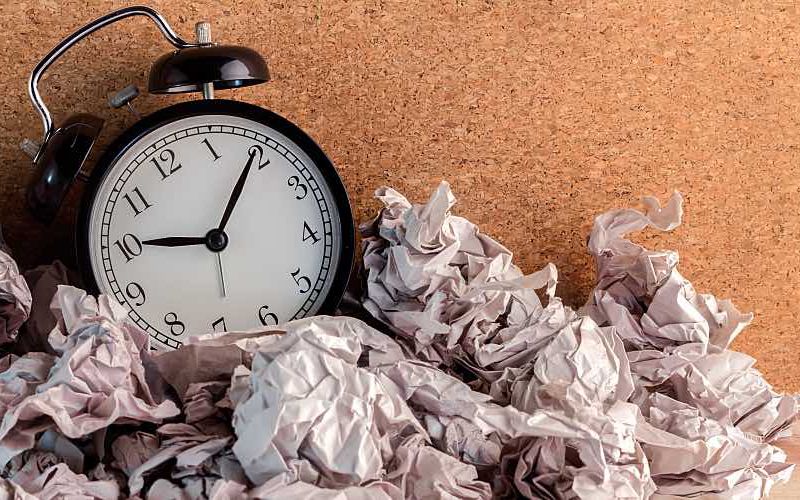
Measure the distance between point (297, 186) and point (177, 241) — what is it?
14cm

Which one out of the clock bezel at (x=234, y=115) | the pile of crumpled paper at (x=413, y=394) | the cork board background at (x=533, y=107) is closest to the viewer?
the pile of crumpled paper at (x=413, y=394)

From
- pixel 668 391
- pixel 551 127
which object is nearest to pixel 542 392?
pixel 668 391

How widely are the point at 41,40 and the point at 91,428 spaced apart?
51 cm

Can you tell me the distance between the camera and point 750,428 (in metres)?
0.93

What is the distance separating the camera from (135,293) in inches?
35.0

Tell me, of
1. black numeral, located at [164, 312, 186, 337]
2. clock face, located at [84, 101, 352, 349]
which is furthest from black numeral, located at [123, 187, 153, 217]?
black numeral, located at [164, 312, 186, 337]

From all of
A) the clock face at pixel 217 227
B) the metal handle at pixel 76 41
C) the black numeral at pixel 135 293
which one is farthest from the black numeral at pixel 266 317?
the metal handle at pixel 76 41

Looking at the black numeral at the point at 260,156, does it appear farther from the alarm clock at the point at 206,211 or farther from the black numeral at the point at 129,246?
the black numeral at the point at 129,246

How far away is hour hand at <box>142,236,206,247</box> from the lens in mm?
892

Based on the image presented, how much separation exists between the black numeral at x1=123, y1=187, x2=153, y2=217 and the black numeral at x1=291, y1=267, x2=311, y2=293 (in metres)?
0.17

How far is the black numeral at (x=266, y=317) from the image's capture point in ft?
3.00

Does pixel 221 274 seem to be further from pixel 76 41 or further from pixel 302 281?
pixel 76 41

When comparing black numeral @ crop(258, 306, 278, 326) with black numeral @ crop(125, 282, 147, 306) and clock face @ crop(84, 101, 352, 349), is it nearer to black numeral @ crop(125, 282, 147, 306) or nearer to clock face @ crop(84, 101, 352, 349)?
clock face @ crop(84, 101, 352, 349)

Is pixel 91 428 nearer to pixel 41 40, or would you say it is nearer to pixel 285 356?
pixel 285 356
